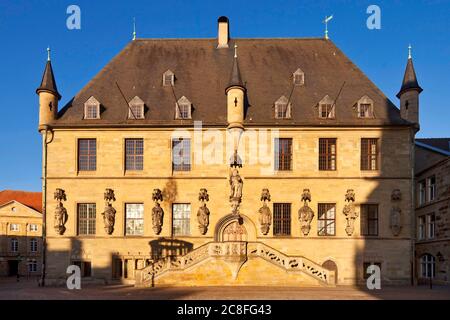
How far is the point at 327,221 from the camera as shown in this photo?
82.5ft

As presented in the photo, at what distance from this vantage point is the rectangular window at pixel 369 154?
25594 millimetres

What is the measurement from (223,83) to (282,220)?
35.5 feet

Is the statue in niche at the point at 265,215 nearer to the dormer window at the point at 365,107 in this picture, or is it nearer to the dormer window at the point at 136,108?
the dormer window at the point at 365,107

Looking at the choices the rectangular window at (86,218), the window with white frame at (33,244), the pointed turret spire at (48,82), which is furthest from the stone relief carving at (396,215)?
the window with white frame at (33,244)

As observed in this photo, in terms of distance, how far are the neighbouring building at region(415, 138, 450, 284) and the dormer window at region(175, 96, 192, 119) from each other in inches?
668

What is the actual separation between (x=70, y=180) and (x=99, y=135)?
140 inches

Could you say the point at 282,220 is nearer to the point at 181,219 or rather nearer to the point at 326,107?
the point at 181,219

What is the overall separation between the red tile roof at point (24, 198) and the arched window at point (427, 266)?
5255 centimetres

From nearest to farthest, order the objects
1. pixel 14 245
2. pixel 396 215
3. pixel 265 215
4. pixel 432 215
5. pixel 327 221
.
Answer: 1. pixel 396 215
2. pixel 265 215
3. pixel 327 221
4. pixel 432 215
5. pixel 14 245

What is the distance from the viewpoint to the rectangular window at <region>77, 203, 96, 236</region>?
25.5 meters

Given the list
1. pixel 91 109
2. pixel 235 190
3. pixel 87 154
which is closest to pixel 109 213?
pixel 87 154

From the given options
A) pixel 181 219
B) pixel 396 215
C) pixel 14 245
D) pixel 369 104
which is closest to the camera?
pixel 396 215

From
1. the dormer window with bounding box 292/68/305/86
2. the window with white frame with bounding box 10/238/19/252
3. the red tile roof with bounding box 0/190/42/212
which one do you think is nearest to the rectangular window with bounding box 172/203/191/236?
the dormer window with bounding box 292/68/305/86

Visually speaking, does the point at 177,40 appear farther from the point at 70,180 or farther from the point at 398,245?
the point at 398,245
